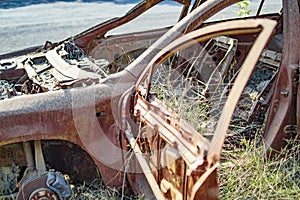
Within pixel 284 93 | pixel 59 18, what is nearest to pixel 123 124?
pixel 284 93

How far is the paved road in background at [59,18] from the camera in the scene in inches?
331

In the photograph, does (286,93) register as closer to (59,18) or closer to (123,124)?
(123,124)

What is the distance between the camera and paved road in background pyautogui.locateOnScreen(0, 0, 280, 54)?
8.42 m

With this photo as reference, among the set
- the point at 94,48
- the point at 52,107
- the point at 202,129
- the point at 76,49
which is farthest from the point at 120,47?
the point at 52,107

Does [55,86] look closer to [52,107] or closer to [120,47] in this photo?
[52,107]

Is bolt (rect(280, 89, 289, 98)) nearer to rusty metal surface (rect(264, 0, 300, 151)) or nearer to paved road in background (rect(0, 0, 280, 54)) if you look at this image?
rusty metal surface (rect(264, 0, 300, 151))

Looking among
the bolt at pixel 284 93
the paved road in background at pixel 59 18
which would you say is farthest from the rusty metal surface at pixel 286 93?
the paved road in background at pixel 59 18

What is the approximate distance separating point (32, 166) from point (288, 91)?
1.74 meters

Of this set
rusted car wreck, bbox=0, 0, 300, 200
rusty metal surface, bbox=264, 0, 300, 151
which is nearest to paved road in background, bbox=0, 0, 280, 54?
rusted car wreck, bbox=0, 0, 300, 200

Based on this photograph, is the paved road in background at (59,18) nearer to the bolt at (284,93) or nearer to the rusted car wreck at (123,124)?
the rusted car wreck at (123,124)

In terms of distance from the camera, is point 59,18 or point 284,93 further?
point 59,18

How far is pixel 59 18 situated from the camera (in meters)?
10.2

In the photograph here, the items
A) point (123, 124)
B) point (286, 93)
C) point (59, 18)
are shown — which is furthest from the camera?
point (59, 18)

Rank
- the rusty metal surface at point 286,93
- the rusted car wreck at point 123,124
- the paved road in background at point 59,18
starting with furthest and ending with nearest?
the paved road in background at point 59,18 < the rusty metal surface at point 286,93 < the rusted car wreck at point 123,124
